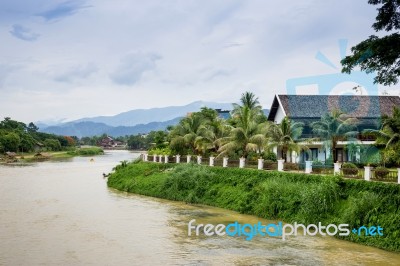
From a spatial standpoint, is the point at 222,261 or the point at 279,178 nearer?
the point at 222,261

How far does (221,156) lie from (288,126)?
18.5 feet

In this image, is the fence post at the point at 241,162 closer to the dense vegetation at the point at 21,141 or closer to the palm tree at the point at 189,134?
the palm tree at the point at 189,134

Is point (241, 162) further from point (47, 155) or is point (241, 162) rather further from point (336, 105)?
point (47, 155)

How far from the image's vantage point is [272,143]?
3328cm

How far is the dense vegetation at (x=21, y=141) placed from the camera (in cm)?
10419

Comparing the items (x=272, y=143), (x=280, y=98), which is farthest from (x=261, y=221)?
(x=280, y=98)

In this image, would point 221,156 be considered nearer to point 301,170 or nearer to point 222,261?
point 301,170

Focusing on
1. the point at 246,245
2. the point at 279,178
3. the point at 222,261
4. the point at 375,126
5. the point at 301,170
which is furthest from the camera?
the point at 375,126

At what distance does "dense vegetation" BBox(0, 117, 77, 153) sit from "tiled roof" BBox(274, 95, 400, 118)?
79332mm

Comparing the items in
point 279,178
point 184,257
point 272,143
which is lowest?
point 184,257

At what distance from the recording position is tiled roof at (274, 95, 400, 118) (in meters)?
40.7

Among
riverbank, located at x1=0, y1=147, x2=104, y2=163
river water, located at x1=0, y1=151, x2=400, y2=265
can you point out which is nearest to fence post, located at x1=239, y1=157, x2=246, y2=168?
river water, located at x1=0, y1=151, x2=400, y2=265

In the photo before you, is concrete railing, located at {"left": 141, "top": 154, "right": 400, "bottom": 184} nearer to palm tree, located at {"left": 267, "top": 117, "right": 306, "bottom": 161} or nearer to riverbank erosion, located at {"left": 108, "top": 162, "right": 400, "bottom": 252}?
riverbank erosion, located at {"left": 108, "top": 162, "right": 400, "bottom": 252}

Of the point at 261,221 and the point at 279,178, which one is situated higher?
the point at 279,178
